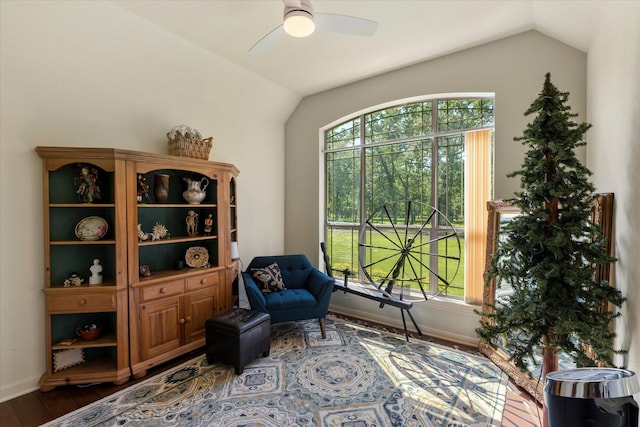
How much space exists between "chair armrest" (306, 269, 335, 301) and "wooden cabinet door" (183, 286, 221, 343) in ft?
3.74

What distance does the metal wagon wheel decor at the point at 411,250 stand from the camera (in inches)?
140

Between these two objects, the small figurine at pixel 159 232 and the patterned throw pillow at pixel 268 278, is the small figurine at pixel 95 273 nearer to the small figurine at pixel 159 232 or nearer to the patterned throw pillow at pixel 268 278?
the small figurine at pixel 159 232

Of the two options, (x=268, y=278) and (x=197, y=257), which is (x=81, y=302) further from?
(x=268, y=278)

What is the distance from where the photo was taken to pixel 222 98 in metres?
3.74

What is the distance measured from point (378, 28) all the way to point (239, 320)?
3.16 metres

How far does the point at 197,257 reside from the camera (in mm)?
3283

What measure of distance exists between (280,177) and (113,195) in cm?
252

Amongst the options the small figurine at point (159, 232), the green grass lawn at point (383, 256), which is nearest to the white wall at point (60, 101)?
the small figurine at point (159, 232)

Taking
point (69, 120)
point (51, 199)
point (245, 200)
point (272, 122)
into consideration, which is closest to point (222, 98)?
point (272, 122)

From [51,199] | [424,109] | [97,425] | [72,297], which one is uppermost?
[424,109]

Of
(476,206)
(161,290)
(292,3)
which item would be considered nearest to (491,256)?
(476,206)

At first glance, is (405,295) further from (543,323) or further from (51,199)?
(51,199)

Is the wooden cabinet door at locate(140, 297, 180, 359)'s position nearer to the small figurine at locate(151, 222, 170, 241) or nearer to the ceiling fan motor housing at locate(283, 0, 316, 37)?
the small figurine at locate(151, 222, 170, 241)

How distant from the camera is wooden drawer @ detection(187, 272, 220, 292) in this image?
3.05 meters
